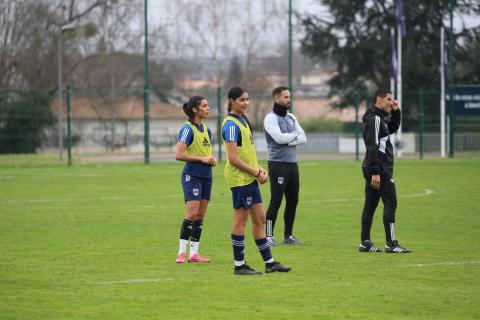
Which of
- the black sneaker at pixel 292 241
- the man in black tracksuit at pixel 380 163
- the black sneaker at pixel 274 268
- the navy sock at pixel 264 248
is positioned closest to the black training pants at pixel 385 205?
the man in black tracksuit at pixel 380 163

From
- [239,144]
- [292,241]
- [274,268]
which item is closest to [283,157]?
[292,241]

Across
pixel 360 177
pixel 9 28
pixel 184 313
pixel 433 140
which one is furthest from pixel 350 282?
pixel 9 28

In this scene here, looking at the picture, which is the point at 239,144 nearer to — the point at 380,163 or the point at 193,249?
the point at 193,249

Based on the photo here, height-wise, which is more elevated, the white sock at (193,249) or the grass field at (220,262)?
the white sock at (193,249)

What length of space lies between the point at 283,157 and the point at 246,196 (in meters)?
2.98

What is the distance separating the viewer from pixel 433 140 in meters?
42.8

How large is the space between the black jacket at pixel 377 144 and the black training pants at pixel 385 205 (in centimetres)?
14

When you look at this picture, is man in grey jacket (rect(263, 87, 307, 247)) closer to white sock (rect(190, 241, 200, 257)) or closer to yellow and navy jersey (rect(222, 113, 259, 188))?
white sock (rect(190, 241, 200, 257))

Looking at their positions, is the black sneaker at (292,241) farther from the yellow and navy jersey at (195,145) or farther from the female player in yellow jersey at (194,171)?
the yellow and navy jersey at (195,145)

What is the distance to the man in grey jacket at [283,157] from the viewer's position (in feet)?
43.6

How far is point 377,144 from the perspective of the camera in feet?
41.4

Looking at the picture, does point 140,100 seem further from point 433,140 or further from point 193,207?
point 193,207

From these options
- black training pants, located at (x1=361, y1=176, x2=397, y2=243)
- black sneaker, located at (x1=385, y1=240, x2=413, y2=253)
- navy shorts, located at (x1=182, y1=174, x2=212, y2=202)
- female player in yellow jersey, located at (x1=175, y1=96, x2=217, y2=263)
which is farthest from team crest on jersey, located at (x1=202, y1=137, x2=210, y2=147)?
black sneaker, located at (x1=385, y1=240, x2=413, y2=253)

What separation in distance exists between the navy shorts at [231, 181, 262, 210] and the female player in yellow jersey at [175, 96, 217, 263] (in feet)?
3.91
